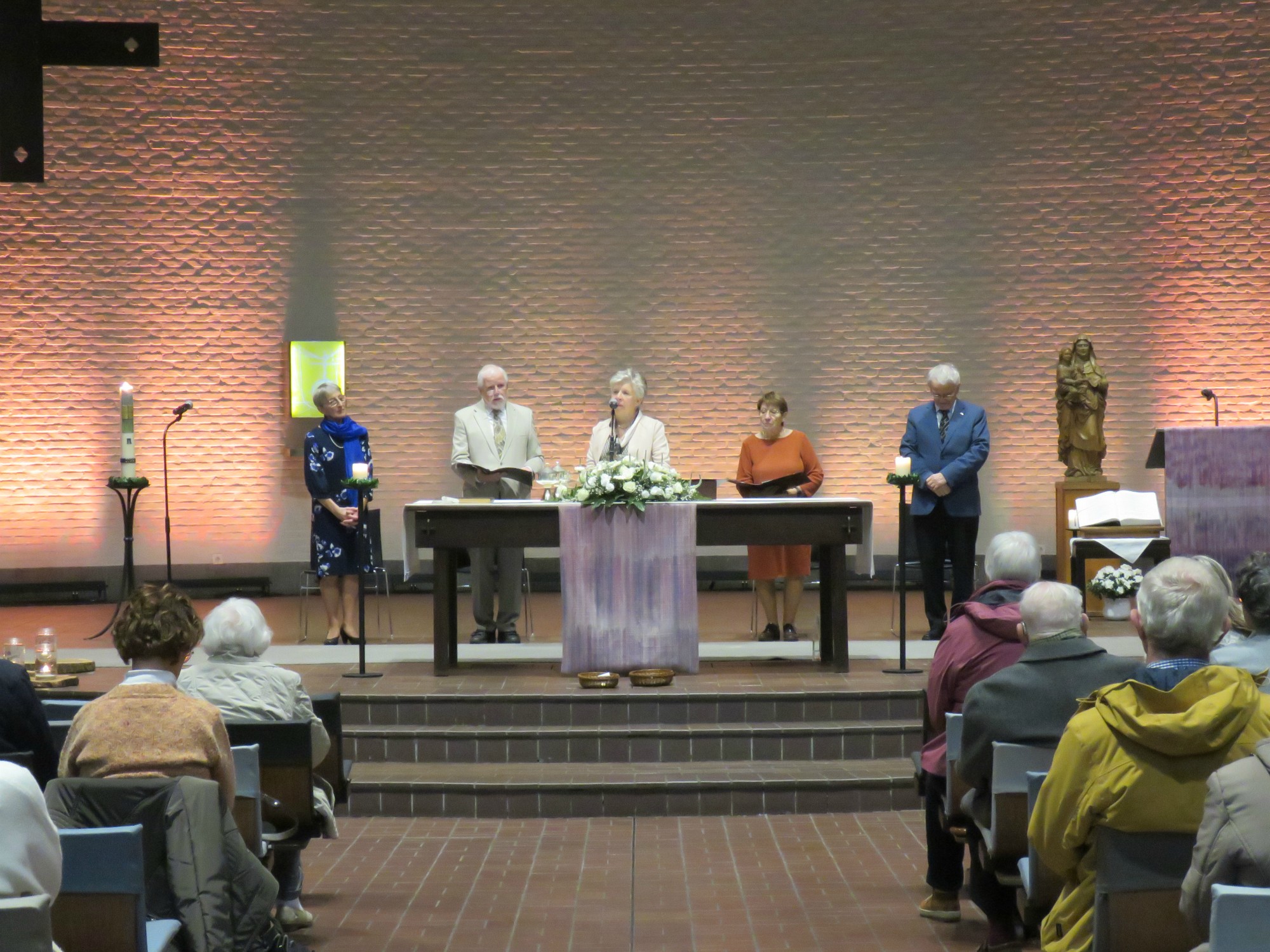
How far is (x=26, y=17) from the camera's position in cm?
792

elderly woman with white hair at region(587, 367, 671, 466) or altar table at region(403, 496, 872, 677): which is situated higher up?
elderly woman with white hair at region(587, 367, 671, 466)

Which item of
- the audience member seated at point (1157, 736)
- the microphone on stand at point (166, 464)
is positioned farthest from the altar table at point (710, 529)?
the audience member seated at point (1157, 736)

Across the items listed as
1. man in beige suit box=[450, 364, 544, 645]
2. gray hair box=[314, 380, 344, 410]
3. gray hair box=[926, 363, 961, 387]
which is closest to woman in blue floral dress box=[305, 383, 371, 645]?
gray hair box=[314, 380, 344, 410]

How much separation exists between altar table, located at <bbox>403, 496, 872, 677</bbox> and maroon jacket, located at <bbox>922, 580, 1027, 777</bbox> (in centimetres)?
256

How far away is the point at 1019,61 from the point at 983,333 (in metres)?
2.05

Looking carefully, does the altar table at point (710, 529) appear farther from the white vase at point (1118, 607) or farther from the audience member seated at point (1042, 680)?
the audience member seated at point (1042, 680)

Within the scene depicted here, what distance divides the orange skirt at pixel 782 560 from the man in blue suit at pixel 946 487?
640 millimetres

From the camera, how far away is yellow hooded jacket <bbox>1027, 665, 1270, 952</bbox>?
258 centimetres

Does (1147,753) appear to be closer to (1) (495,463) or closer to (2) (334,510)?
(1) (495,463)

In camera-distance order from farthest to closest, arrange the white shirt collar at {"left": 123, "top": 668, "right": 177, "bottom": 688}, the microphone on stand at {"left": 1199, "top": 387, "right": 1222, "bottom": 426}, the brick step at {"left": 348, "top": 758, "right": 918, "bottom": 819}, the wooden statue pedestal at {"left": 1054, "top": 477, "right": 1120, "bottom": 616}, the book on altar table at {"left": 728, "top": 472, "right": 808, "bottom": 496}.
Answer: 1. the microphone on stand at {"left": 1199, "top": 387, "right": 1222, "bottom": 426}
2. the wooden statue pedestal at {"left": 1054, "top": 477, "right": 1120, "bottom": 616}
3. the book on altar table at {"left": 728, "top": 472, "right": 808, "bottom": 496}
4. the brick step at {"left": 348, "top": 758, "right": 918, "bottom": 819}
5. the white shirt collar at {"left": 123, "top": 668, "right": 177, "bottom": 688}

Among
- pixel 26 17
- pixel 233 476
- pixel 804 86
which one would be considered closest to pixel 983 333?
pixel 804 86

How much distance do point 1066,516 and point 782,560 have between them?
271 cm

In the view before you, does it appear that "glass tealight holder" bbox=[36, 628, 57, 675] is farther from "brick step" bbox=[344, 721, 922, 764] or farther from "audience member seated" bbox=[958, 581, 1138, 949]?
"audience member seated" bbox=[958, 581, 1138, 949]

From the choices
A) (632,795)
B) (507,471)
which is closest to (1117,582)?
(632,795)
